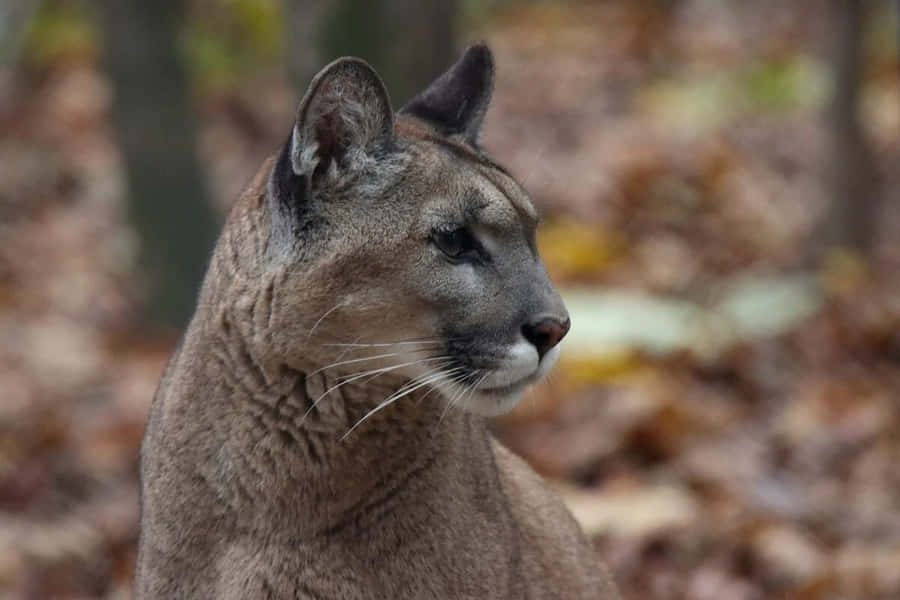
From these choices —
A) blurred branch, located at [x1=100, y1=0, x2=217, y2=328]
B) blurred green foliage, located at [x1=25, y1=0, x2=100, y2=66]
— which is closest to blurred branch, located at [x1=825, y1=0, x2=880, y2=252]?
blurred branch, located at [x1=100, y1=0, x2=217, y2=328]

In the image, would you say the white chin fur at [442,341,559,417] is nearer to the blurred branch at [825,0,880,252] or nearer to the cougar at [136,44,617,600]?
the cougar at [136,44,617,600]

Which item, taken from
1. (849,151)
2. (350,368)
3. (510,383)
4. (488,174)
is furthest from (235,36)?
(510,383)

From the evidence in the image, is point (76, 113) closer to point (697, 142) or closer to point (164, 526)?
point (697, 142)

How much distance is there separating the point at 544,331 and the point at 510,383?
170 millimetres

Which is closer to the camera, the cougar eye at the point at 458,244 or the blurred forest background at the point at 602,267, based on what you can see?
the cougar eye at the point at 458,244

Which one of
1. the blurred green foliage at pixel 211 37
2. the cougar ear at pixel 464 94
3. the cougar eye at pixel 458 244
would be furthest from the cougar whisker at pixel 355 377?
the blurred green foliage at pixel 211 37

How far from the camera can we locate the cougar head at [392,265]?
3.88 m

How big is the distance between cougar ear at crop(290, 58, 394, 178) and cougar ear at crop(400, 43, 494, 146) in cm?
48

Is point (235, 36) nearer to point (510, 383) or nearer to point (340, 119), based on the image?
point (340, 119)

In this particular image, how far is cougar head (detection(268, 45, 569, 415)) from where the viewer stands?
12.7 feet

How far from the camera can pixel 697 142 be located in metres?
15.0

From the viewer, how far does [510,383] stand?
12.8ft

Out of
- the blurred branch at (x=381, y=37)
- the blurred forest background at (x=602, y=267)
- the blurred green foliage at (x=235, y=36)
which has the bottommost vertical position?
the blurred forest background at (x=602, y=267)

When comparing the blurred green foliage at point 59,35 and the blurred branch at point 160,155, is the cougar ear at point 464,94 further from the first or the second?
the blurred green foliage at point 59,35
